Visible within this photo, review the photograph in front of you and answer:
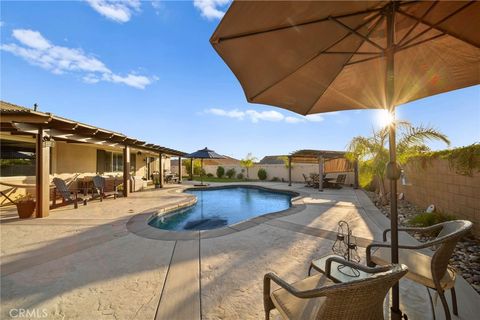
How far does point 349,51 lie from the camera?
2.66m

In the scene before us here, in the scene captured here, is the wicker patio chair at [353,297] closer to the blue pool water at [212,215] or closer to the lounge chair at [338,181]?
the blue pool water at [212,215]

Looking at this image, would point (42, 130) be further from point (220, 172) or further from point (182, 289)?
point (220, 172)

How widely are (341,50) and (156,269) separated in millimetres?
4198

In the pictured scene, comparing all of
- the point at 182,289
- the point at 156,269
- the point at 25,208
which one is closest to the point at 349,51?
the point at 182,289

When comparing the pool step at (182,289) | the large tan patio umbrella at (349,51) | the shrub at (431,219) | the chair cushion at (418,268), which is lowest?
the pool step at (182,289)

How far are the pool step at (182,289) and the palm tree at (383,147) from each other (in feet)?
27.1

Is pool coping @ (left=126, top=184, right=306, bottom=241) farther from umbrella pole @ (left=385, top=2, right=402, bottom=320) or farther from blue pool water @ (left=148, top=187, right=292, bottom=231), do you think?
umbrella pole @ (left=385, top=2, right=402, bottom=320)

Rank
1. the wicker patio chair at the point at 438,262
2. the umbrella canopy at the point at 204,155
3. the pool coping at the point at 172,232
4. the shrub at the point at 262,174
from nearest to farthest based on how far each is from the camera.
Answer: the wicker patio chair at the point at 438,262 < the pool coping at the point at 172,232 < the umbrella canopy at the point at 204,155 < the shrub at the point at 262,174

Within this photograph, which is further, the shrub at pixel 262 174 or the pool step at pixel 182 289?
the shrub at pixel 262 174

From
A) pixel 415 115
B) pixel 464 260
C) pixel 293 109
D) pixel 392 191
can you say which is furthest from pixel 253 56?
pixel 415 115

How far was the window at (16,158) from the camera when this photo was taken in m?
8.97

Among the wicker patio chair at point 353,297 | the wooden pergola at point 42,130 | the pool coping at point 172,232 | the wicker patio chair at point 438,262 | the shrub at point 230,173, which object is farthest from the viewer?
the shrub at point 230,173

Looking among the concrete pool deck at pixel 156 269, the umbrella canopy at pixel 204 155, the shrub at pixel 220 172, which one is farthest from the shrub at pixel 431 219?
the shrub at pixel 220 172

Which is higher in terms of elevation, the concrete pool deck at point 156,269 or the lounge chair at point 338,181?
the lounge chair at point 338,181
